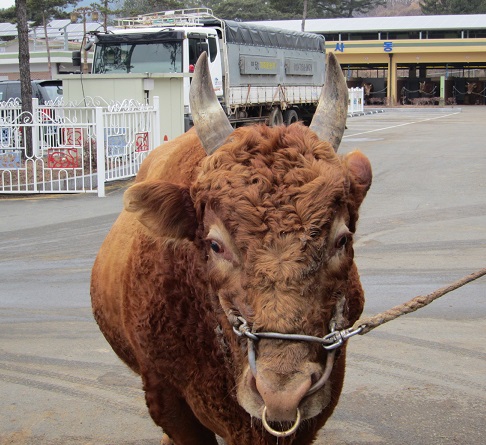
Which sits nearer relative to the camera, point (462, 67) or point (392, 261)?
point (392, 261)

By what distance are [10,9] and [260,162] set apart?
6279 cm

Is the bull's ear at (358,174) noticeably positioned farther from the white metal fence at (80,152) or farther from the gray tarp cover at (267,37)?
the gray tarp cover at (267,37)

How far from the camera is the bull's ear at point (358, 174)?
3307 mm

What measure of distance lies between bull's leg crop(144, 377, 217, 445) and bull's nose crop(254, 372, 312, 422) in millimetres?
1184

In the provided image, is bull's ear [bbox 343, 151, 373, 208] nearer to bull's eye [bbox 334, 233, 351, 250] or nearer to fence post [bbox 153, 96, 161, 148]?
bull's eye [bbox 334, 233, 351, 250]

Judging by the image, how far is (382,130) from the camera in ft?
113

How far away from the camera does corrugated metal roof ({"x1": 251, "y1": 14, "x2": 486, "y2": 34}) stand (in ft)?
220

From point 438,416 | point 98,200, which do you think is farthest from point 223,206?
point 98,200

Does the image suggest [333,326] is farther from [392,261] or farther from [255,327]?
[392,261]

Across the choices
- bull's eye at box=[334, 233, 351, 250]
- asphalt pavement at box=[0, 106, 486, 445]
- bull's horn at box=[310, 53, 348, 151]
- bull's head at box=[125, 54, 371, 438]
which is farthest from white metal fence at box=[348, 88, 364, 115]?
bull's eye at box=[334, 233, 351, 250]

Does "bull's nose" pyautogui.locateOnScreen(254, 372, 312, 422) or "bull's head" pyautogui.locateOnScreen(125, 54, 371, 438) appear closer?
"bull's nose" pyautogui.locateOnScreen(254, 372, 312, 422)

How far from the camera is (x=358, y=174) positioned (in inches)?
134

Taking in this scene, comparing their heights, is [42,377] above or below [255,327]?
below

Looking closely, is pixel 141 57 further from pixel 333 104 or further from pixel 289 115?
pixel 333 104
